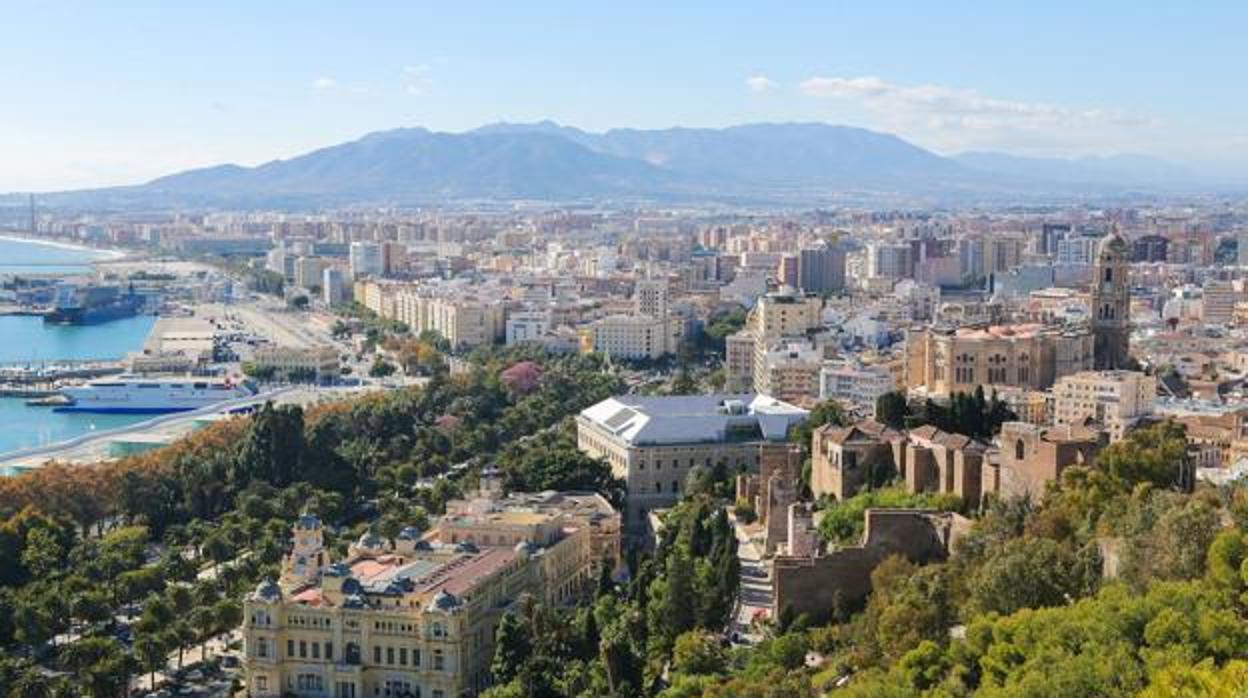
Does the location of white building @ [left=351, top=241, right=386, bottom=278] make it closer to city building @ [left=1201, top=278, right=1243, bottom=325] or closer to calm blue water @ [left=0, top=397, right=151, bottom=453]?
calm blue water @ [left=0, top=397, right=151, bottom=453]

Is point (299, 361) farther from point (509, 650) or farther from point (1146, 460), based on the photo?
point (1146, 460)

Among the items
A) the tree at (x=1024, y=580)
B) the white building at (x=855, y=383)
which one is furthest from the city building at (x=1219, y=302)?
the tree at (x=1024, y=580)

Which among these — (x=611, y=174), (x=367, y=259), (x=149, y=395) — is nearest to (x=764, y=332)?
(x=149, y=395)

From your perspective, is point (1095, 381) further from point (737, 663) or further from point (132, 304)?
→ point (132, 304)

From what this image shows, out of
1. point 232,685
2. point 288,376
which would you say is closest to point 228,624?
point 232,685

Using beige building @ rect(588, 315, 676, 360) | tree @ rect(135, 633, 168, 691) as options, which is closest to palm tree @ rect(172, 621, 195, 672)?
tree @ rect(135, 633, 168, 691)

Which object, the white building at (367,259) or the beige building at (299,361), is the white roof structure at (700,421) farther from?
the white building at (367,259)
